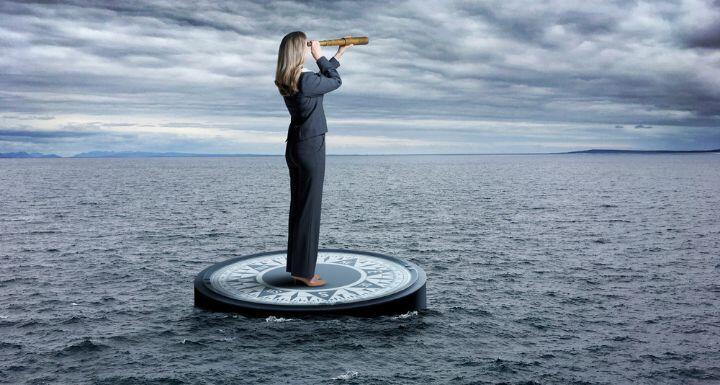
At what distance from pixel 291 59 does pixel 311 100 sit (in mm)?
1046

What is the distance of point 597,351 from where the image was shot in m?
14.3

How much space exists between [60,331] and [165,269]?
324 inches

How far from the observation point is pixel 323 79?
37.3ft

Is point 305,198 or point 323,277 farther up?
point 305,198

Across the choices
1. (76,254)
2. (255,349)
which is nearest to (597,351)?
(255,349)

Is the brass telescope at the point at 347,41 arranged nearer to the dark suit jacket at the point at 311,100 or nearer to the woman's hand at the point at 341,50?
the woman's hand at the point at 341,50

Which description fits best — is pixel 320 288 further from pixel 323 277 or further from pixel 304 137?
pixel 304 137

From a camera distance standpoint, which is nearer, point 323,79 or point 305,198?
point 323,79

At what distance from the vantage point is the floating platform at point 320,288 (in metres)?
12.1

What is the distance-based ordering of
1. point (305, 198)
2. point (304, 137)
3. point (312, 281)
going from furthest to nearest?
point (312, 281) → point (305, 198) → point (304, 137)

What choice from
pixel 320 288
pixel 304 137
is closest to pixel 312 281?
pixel 320 288

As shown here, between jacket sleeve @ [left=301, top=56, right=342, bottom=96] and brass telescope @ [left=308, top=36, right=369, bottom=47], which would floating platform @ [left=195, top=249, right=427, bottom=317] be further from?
brass telescope @ [left=308, top=36, right=369, bottom=47]

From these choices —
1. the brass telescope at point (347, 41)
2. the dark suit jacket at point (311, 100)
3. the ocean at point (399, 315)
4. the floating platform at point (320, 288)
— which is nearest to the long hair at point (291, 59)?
the dark suit jacket at point (311, 100)

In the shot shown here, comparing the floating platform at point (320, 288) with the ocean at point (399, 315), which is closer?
the floating platform at point (320, 288)
